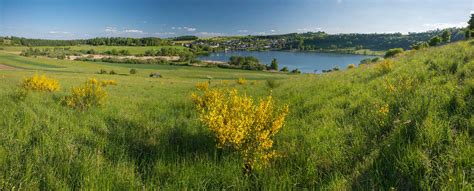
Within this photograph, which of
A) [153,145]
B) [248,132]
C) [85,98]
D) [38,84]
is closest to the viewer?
[248,132]

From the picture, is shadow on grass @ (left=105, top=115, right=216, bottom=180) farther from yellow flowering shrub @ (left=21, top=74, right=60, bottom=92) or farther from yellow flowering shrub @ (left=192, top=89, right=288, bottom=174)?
yellow flowering shrub @ (left=21, top=74, right=60, bottom=92)

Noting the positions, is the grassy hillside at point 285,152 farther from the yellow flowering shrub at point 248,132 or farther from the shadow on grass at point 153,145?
the yellow flowering shrub at point 248,132

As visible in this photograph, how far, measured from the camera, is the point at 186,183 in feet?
13.0

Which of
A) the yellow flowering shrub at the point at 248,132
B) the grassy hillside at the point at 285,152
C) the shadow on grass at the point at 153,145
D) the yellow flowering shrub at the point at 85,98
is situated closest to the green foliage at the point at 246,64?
the yellow flowering shrub at the point at 85,98

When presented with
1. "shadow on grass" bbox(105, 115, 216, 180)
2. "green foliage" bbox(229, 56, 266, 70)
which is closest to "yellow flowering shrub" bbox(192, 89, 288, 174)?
"shadow on grass" bbox(105, 115, 216, 180)

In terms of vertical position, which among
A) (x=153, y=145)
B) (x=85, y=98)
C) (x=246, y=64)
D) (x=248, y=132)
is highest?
(x=248, y=132)

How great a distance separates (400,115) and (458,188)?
267cm

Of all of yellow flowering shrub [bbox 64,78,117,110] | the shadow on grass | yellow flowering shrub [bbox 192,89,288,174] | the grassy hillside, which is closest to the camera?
the grassy hillside

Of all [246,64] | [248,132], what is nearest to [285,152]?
[248,132]

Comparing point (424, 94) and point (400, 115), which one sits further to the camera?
point (424, 94)

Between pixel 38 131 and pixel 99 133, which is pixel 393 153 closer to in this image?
pixel 99 133

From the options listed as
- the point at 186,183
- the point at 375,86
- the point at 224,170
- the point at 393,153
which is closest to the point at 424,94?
the point at 393,153

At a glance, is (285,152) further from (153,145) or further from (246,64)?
(246,64)

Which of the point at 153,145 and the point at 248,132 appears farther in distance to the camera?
the point at 153,145
